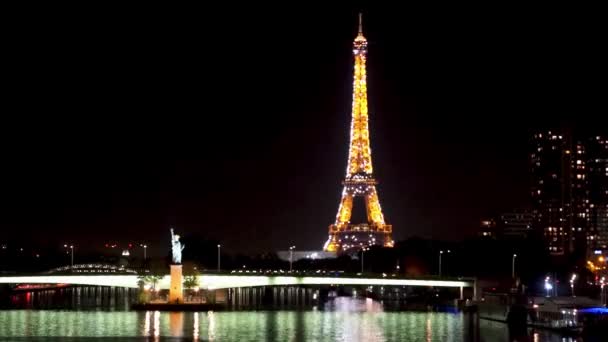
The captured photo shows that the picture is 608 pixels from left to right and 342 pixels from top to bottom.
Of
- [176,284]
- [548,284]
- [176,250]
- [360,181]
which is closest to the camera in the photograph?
[176,284]

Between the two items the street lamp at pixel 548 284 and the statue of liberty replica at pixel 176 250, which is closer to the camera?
the statue of liberty replica at pixel 176 250

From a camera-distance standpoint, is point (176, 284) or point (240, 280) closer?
point (176, 284)

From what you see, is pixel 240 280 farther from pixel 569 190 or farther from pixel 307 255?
pixel 569 190

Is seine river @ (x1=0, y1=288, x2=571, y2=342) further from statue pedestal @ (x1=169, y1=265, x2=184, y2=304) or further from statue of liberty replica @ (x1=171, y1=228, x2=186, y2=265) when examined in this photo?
statue of liberty replica @ (x1=171, y1=228, x2=186, y2=265)

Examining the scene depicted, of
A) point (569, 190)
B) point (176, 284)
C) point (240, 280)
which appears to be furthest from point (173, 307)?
point (569, 190)

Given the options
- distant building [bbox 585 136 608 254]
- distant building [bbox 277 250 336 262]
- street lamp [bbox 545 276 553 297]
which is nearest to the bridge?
street lamp [bbox 545 276 553 297]

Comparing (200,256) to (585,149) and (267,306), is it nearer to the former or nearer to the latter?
(267,306)

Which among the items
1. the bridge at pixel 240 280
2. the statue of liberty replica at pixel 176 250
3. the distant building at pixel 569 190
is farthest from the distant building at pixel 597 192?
the statue of liberty replica at pixel 176 250

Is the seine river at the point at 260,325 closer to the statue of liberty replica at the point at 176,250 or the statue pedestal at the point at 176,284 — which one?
the statue pedestal at the point at 176,284
